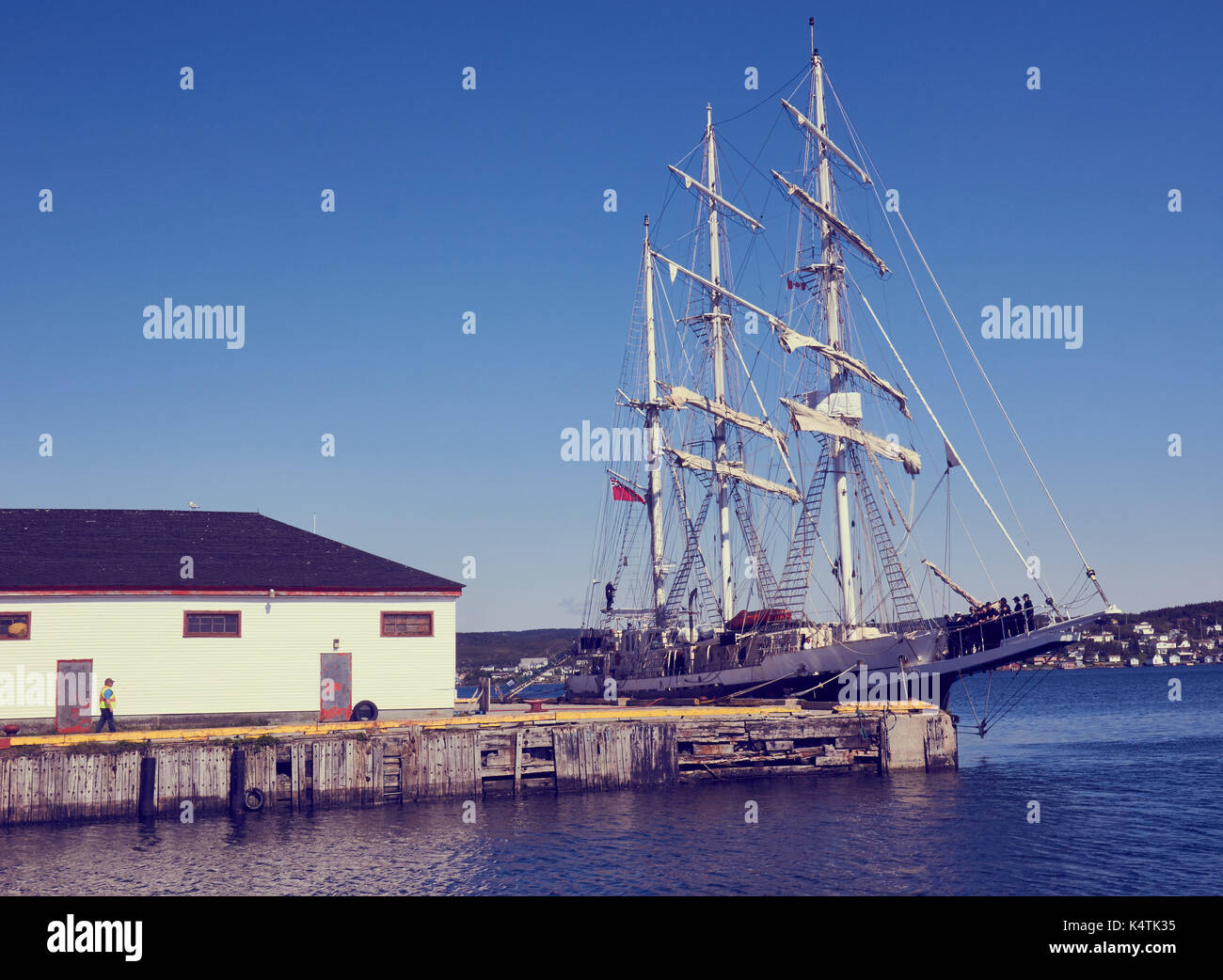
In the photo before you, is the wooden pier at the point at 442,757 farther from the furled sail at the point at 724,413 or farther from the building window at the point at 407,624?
the furled sail at the point at 724,413

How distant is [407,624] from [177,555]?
356 inches

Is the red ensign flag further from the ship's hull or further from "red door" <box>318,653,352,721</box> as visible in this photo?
"red door" <box>318,653,352,721</box>

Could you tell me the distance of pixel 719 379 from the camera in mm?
70375

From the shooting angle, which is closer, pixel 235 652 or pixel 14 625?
pixel 14 625

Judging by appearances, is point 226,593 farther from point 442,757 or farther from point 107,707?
point 442,757

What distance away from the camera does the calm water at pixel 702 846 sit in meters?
23.9

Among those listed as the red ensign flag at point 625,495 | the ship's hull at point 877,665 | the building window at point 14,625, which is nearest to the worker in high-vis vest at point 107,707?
the building window at point 14,625

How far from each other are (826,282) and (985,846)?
37.2 metres

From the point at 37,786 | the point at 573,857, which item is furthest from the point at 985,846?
the point at 37,786

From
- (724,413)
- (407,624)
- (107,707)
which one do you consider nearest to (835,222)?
(724,413)

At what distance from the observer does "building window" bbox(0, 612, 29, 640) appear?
118ft

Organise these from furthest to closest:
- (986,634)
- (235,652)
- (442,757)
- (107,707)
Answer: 1. (986,634)
2. (235,652)
3. (442,757)
4. (107,707)

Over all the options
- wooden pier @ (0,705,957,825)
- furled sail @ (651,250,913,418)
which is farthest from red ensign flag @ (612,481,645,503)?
wooden pier @ (0,705,957,825)
